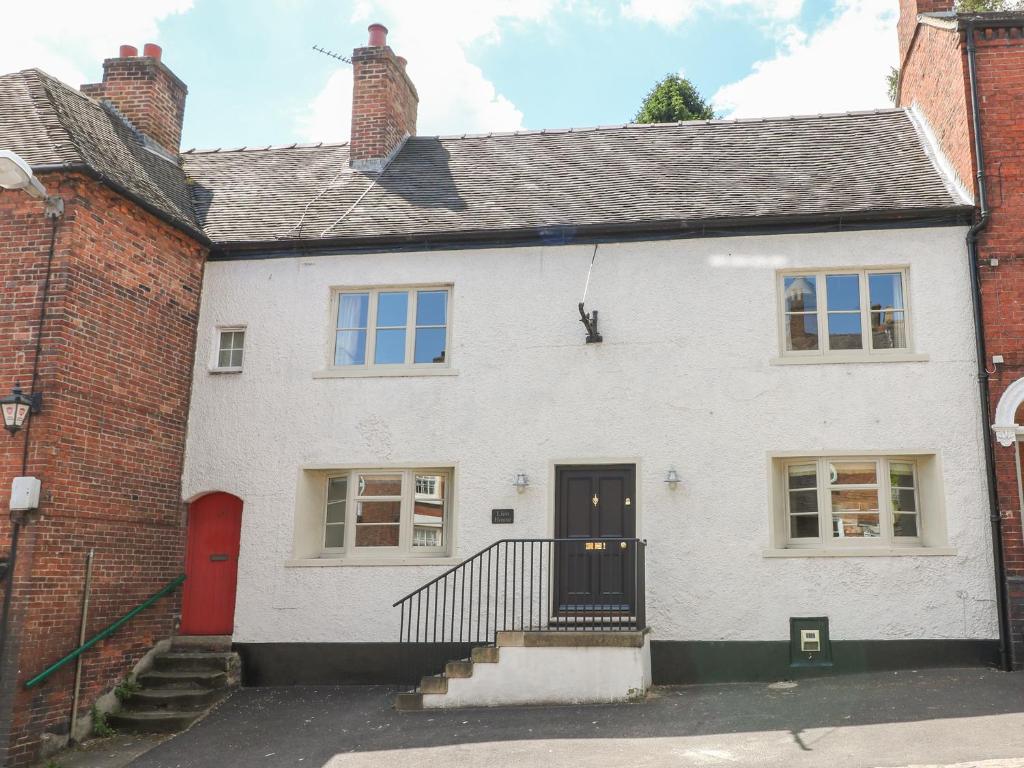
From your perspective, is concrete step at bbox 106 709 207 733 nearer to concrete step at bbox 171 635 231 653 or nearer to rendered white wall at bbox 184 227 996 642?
concrete step at bbox 171 635 231 653

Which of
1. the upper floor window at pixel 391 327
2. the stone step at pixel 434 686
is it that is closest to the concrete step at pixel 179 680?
the stone step at pixel 434 686

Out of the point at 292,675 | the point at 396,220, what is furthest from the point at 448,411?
the point at 292,675

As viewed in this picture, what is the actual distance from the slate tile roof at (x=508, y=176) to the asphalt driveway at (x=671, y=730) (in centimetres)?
551

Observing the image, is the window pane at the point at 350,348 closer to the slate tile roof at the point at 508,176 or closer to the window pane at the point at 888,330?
the slate tile roof at the point at 508,176

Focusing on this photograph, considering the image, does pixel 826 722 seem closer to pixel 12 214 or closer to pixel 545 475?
pixel 545 475

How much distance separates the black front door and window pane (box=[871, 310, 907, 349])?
3323mm

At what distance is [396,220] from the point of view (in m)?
12.3

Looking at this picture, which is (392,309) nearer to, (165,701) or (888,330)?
(165,701)

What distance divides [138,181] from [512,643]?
742 centimetres

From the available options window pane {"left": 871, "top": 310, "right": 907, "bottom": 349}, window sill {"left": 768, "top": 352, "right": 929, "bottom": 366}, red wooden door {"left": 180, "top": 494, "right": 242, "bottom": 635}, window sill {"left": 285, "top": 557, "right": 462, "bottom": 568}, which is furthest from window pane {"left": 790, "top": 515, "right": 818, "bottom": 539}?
red wooden door {"left": 180, "top": 494, "right": 242, "bottom": 635}

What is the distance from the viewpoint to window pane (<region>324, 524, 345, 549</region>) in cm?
1162

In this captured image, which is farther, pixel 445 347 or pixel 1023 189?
pixel 445 347

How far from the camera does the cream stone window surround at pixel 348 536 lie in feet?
36.4

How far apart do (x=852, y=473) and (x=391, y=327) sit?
6.00m
